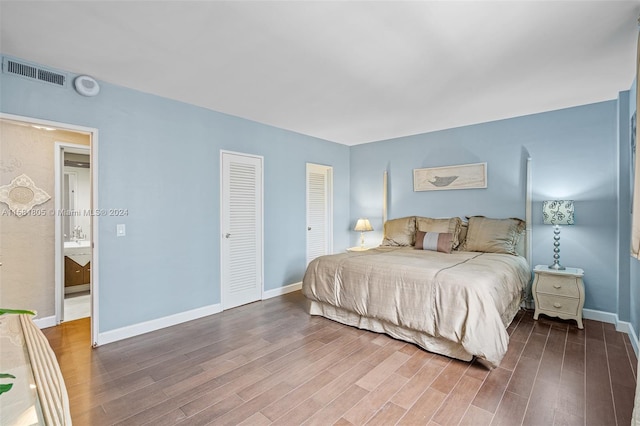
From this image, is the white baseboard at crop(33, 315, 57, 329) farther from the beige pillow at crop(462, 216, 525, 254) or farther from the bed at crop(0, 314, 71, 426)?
the beige pillow at crop(462, 216, 525, 254)

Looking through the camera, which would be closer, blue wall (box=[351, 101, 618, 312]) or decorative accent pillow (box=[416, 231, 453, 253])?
blue wall (box=[351, 101, 618, 312])

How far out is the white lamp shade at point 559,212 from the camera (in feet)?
10.9

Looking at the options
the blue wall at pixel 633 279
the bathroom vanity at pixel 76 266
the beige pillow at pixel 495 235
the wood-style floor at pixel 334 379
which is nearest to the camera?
the wood-style floor at pixel 334 379

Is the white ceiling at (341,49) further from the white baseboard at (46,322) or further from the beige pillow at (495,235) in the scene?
the white baseboard at (46,322)

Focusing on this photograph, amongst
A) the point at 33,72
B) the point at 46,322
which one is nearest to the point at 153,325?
the point at 46,322

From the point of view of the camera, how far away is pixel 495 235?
12.6 ft

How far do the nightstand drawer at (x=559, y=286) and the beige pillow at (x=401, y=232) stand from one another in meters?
1.66

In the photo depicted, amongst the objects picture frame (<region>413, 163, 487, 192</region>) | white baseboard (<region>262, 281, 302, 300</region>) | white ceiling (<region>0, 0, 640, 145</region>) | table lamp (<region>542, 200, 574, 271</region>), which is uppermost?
white ceiling (<region>0, 0, 640, 145</region>)

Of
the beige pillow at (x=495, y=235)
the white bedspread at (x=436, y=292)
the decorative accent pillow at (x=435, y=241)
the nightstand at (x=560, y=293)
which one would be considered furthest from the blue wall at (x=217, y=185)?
the white bedspread at (x=436, y=292)

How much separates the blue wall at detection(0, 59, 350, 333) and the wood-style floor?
19.8 inches

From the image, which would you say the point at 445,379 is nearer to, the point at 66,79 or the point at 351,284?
the point at 351,284

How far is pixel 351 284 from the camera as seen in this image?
3225 millimetres

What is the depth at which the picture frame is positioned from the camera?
4344 mm

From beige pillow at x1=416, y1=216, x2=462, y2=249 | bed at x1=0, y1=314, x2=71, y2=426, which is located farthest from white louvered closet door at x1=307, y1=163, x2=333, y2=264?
bed at x1=0, y1=314, x2=71, y2=426
